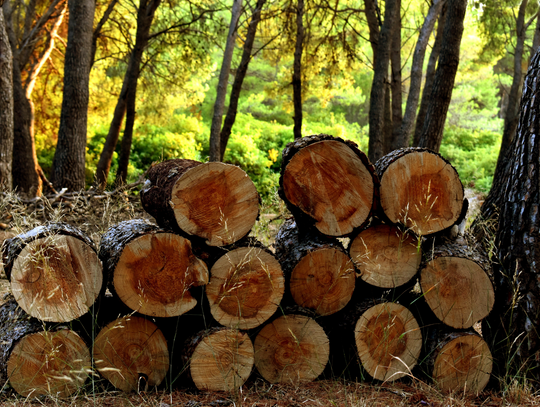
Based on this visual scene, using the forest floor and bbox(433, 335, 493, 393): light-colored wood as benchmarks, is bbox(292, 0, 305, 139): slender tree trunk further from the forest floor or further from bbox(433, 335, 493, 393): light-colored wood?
the forest floor

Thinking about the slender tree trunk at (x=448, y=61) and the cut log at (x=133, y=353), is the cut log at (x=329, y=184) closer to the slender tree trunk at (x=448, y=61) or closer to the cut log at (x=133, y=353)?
the cut log at (x=133, y=353)

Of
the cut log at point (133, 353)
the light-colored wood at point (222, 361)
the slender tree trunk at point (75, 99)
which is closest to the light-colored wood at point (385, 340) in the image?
the light-colored wood at point (222, 361)

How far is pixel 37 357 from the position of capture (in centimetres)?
255

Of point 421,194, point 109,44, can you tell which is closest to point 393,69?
point 421,194

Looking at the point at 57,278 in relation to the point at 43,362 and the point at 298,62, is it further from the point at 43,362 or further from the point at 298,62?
the point at 298,62

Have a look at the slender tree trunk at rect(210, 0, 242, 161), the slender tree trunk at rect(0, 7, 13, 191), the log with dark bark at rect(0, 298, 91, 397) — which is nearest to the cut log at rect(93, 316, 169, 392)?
the log with dark bark at rect(0, 298, 91, 397)

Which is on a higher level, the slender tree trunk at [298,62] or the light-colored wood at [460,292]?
the slender tree trunk at [298,62]

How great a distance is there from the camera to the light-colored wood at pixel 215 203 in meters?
2.63

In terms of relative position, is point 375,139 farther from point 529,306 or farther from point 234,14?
point 529,306

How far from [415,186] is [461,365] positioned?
107 centimetres

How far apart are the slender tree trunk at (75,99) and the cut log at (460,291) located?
601 centimetres

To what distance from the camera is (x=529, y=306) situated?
278cm

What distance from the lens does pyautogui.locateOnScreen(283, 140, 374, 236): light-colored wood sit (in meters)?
2.81

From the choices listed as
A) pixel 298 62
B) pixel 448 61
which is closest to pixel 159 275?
pixel 448 61
